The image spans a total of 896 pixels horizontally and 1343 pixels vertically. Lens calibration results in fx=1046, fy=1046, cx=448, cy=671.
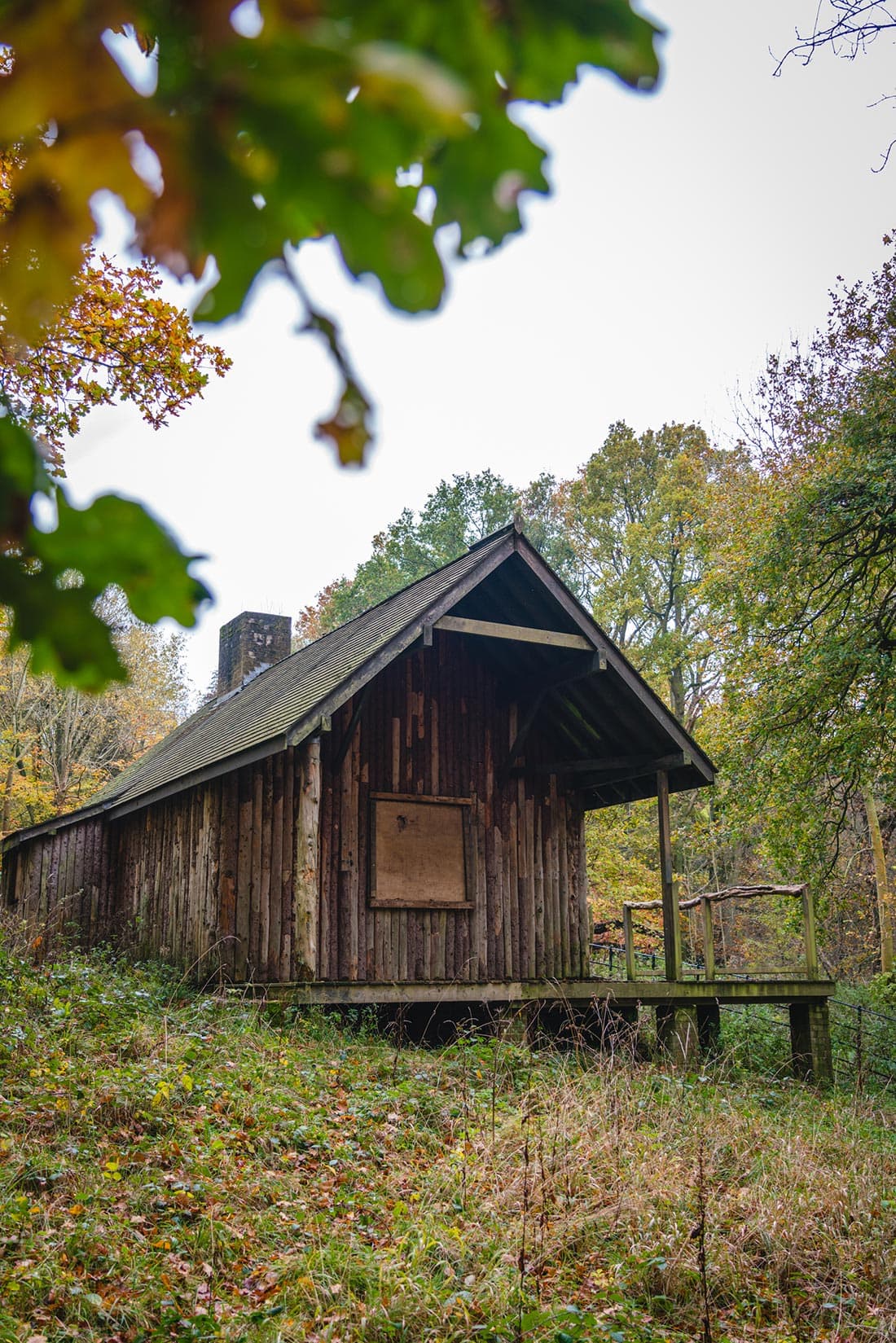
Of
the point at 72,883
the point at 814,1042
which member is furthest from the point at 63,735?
the point at 814,1042

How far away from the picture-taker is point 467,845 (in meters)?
12.7

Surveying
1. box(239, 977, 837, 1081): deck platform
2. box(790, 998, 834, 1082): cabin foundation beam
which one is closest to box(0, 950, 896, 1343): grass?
box(239, 977, 837, 1081): deck platform

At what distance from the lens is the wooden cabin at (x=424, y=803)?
1118 cm

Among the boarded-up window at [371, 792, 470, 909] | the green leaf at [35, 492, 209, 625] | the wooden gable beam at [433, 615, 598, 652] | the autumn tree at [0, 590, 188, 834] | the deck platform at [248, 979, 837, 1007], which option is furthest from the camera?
the autumn tree at [0, 590, 188, 834]

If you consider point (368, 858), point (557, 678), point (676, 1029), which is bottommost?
point (676, 1029)

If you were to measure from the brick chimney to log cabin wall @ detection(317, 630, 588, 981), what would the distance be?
732 cm

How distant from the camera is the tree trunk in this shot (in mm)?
20656

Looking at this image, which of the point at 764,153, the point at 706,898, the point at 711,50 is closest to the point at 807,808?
the point at 706,898

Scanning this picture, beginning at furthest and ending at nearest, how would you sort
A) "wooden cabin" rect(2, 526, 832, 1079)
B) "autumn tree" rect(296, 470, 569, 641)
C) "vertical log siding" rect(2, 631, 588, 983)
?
"autumn tree" rect(296, 470, 569, 641)
"vertical log siding" rect(2, 631, 588, 983)
"wooden cabin" rect(2, 526, 832, 1079)

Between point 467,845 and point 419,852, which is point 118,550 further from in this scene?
point 467,845

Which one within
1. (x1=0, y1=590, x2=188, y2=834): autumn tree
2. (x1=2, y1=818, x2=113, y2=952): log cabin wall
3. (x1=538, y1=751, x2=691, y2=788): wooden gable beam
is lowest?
(x1=2, y1=818, x2=113, y2=952): log cabin wall

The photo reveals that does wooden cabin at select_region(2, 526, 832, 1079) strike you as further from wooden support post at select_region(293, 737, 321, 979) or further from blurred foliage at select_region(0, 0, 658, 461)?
blurred foliage at select_region(0, 0, 658, 461)

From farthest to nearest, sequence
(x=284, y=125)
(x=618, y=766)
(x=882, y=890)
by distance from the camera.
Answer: (x=882, y=890), (x=618, y=766), (x=284, y=125)

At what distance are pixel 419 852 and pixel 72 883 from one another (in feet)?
22.6
